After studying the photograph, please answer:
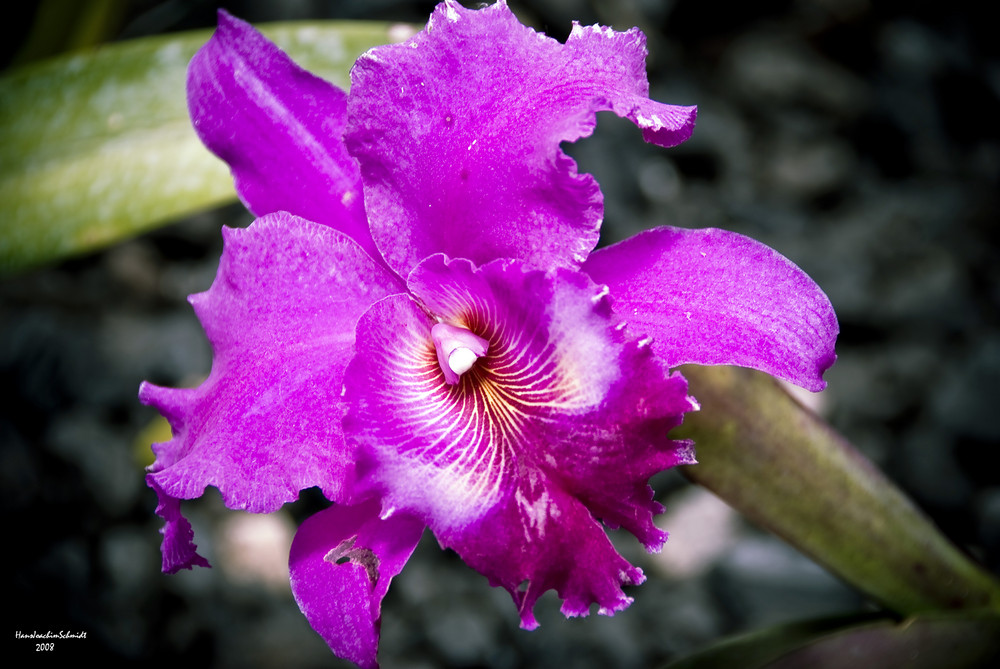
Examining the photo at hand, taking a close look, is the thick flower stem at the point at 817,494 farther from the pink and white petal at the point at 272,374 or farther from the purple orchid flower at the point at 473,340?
the pink and white petal at the point at 272,374

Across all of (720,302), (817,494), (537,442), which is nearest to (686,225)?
(817,494)

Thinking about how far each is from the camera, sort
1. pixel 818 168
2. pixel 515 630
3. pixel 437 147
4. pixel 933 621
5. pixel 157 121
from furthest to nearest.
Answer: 1. pixel 818 168
2. pixel 515 630
3. pixel 157 121
4. pixel 933 621
5. pixel 437 147

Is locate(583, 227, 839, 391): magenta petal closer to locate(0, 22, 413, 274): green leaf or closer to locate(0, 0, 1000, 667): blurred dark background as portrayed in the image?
locate(0, 22, 413, 274): green leaf

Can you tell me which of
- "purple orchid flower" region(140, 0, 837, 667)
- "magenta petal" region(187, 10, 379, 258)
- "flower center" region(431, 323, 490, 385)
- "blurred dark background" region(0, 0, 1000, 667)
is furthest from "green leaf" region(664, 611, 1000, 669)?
"blurred dark background" region(0, 0, 1000, 667)

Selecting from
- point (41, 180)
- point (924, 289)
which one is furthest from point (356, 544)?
point (924, 289)

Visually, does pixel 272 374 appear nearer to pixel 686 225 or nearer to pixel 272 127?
pixel 272 127

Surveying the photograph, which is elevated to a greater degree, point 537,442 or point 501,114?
point 501,114

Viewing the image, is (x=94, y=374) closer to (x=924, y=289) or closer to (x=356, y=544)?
(x=356, y=544)
